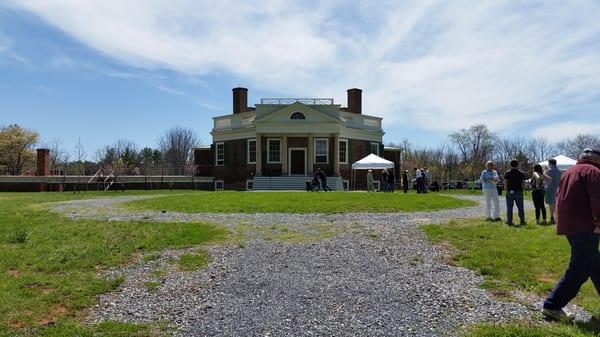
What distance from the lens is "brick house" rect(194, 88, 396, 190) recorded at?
40.3 meters

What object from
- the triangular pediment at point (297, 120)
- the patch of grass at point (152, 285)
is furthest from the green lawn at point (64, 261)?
the triangular pediment at point (297, 120)

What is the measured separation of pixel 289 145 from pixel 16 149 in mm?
33311

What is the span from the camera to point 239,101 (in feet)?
160

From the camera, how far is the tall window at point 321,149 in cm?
4150

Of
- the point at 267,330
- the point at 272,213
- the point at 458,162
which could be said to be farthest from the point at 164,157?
A: the point at 267,330

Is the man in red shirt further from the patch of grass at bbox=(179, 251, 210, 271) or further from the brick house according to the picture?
the brick house

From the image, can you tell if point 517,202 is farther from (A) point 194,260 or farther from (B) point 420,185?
(B) point 420,185

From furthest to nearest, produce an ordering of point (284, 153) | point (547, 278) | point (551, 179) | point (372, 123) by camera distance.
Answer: point (372, 123) → point (284, 153) → point (551, 179) → point (547, 278)

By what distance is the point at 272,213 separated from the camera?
17.0 meters

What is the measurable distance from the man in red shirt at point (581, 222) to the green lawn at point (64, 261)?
179 inches

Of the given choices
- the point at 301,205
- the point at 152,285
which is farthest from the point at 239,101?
the point at 152,285

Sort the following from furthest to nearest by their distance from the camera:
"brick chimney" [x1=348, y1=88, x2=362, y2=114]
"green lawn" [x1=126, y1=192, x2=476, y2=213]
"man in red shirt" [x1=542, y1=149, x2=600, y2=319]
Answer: "brick chimney" [x1=348, y1=88, x2=362, y2=114], "green lawn" [x1=126, y1=192, x2=476, y2=213], "man in red shirt" [x1=542, y1=149, x2=600, y2=319]

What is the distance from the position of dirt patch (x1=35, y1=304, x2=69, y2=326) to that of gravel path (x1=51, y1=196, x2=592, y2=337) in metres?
0.36

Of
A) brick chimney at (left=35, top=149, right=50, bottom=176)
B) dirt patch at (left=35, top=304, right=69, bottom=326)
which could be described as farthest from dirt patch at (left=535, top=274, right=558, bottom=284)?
brick chimney at (left=35, top=149, right=50, bottom=176)
